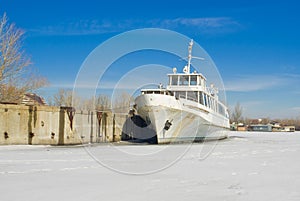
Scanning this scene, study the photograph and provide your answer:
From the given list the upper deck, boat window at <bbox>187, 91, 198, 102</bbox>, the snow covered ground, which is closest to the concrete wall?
the upper deck

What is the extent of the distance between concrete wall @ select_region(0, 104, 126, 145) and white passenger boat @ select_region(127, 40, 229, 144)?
3.27 meters

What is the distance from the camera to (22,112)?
1934 cm

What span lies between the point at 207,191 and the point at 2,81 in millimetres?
27677

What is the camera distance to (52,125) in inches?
845

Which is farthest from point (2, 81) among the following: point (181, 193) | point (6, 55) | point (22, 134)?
point (181, 193)

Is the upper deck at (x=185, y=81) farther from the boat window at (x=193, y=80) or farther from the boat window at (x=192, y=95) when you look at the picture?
the boat window at (x=192, y=95)

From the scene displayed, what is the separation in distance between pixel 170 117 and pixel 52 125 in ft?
26.0

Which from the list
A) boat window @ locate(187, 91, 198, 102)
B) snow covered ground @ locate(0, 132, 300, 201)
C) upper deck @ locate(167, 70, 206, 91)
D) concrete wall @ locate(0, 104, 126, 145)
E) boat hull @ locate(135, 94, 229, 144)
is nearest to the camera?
snow covered ground @ locate(0, 132, 300, 201)

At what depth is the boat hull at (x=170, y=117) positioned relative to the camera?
2358 cm

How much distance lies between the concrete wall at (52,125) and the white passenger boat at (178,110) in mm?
3274

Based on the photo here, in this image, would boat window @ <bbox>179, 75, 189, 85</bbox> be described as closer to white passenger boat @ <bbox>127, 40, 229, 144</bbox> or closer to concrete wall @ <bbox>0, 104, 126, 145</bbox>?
white passenger boat @ <bbox>127, 40, 229, 144</bbox>

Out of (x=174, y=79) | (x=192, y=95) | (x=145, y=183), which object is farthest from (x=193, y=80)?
(x=145, y=183)

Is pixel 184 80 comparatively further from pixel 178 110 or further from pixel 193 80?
pixel 178 110

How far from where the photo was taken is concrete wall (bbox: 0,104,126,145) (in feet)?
60.8
